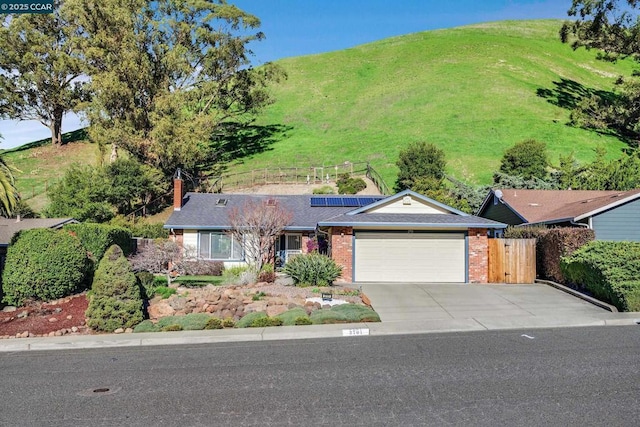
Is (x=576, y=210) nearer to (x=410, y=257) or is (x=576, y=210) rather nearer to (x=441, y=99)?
(x=410, y=257)

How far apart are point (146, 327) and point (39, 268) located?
203 inches

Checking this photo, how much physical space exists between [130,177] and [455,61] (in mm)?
62145

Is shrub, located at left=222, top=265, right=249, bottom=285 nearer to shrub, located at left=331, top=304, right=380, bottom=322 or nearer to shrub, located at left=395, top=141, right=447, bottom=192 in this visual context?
shrub, located at left=331, top=304, right=380, bottom=322

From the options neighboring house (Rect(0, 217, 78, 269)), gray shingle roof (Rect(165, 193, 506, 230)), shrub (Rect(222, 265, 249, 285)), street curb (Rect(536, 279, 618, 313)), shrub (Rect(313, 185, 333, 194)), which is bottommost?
street curb (Rect(536, 279, 618, 313))

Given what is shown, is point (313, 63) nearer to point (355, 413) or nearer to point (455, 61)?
point (455, 61)

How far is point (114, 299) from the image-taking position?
13.6 metres

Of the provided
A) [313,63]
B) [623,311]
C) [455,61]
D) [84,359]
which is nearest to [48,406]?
[84,359]

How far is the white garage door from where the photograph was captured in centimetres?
2222

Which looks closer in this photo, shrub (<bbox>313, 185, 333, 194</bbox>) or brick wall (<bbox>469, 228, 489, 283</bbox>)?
brick wall (<bbox>469, 228, 489, 283</bbox>)

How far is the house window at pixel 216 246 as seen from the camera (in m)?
26.4

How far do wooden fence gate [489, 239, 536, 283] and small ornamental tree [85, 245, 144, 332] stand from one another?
47.3 ft

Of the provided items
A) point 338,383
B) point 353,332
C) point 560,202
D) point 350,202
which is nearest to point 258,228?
point 350,202

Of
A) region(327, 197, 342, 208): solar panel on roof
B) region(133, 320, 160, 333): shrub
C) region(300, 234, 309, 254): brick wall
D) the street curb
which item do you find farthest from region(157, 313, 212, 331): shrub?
region(327, 197, 342, 208): solar panel on roof

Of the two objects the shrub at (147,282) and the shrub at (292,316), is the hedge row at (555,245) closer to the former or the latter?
the shrub at (292,316)
